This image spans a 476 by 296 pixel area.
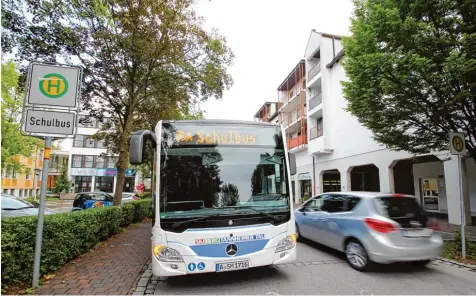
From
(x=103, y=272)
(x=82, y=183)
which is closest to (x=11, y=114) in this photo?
(x=103, y=272)

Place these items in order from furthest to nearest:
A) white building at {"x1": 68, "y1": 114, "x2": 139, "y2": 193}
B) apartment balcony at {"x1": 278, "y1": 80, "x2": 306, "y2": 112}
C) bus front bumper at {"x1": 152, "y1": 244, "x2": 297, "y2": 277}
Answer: white building at {"x1": 68, "y1": 114, "x2": 139, "y2": 193}, apartment balcony at {"x1": 278, "y1": 80, "x2": 306, "y2": 112}, bus front bumper at {"x1": 152, "y1": 244, "x2": 297, "y2": 277}

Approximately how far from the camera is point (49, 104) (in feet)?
16.6

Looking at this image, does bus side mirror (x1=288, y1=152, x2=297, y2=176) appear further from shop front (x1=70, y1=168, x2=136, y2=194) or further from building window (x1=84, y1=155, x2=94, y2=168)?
building window (x1=84, y1=155, x2=94, y2=168)

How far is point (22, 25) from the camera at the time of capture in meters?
8.81

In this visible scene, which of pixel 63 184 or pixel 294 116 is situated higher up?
pixel 294 116

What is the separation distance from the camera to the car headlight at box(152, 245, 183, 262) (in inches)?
178

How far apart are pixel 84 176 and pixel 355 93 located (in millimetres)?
49198

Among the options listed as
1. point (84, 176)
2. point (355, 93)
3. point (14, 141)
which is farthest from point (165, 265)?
point (84, 176)

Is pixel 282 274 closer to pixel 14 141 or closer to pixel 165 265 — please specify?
pixel 165 265

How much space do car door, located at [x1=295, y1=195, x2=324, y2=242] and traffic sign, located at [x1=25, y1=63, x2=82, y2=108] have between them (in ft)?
20.1

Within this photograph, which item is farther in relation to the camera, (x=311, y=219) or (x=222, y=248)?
(x=311, y=219)

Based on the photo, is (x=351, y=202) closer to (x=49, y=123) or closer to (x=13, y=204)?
(x=49, y=123)

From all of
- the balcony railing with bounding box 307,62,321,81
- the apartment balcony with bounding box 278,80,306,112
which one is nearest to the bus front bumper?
the balcony railing with bounding box 307,62,321,81

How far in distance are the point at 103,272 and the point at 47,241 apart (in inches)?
46.0
